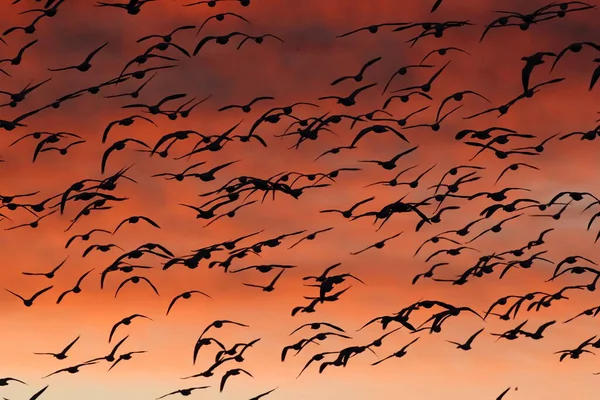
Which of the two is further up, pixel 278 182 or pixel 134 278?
pixel 278 182

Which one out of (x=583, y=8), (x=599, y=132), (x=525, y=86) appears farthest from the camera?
(x=599, y=132)

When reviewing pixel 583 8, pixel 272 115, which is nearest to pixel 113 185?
pixel 272 115

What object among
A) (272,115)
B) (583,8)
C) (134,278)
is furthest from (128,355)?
(583,8)

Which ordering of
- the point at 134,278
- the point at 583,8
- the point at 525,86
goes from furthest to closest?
the point at 134,278 → the point at 583,8 → the point at 525,86

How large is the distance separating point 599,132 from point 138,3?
14.6 meters

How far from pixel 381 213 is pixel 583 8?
7847mm

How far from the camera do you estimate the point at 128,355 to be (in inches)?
1586

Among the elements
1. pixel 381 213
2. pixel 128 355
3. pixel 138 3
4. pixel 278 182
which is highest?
pixel 138 3

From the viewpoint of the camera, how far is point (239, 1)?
38.8m

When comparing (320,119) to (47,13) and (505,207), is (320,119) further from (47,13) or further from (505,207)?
(47,13)

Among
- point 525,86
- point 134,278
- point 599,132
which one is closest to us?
point 525,86

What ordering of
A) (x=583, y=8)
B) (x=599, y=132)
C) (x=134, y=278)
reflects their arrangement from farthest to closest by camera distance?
(x=599, y=132)
(x=134, y=278)
(x=583, y=8)

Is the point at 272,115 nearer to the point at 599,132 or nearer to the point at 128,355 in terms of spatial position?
the point at 128,355

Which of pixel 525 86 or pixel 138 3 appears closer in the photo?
pixel 525 86
